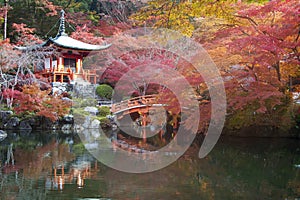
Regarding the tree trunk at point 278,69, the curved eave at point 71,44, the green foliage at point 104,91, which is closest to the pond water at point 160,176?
the tree trunk at point 278,69

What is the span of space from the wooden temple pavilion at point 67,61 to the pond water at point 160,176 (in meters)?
9.14

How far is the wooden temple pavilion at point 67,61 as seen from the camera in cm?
1873

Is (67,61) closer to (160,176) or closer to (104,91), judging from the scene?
(104,91)

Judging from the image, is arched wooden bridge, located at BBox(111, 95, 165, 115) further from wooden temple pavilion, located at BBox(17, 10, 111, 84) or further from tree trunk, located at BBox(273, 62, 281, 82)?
tree trunk, located at BBox(273, 62, 281, 82)

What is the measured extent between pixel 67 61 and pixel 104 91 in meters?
2.91

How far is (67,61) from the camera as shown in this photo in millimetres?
19688

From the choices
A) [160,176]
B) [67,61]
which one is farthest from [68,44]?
[160,176]

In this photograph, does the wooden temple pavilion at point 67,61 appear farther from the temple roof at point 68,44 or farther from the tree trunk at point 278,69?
the tree trunk at point 278,69

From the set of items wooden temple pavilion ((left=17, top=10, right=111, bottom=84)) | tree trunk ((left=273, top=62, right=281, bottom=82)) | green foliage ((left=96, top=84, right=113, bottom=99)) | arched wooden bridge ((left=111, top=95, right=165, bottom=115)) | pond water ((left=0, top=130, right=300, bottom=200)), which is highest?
wooden temple pavilion ((left=17, top=10, right=111, bottom=84))

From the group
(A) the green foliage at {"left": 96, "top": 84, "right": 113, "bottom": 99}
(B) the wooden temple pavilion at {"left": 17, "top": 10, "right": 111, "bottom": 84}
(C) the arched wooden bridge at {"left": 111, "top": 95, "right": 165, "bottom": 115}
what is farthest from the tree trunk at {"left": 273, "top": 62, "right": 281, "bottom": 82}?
(A) the green foliage at {"left": 96, "top": 84, "right": 113, "bottom": 99}

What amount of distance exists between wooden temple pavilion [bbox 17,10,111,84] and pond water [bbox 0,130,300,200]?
9137 mm

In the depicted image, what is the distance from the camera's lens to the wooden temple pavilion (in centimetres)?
1873

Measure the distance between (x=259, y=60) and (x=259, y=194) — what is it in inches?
163

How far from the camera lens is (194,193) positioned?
220 inches
